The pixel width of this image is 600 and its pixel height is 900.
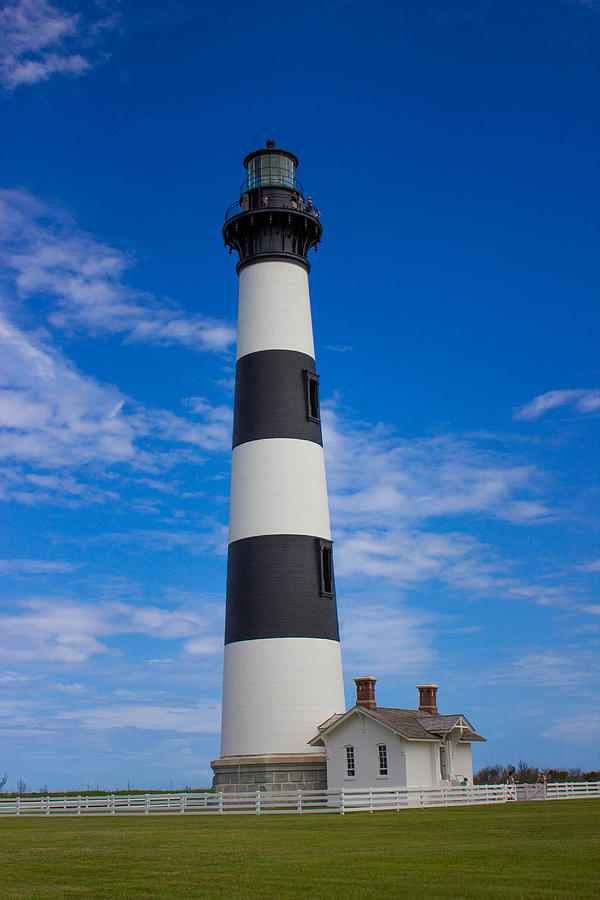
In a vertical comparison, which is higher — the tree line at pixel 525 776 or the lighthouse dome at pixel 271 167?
the lighthouse dome at pixel 271 167

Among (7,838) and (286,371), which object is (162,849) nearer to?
(7,838)

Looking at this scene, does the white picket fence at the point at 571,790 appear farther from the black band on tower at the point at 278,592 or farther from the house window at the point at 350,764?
the black band on tower at the point at 278,592

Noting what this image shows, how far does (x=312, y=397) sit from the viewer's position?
106 ft

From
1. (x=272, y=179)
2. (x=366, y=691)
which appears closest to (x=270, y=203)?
(x=272, y=179)

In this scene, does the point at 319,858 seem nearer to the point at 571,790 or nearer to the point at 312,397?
the point at 312,397

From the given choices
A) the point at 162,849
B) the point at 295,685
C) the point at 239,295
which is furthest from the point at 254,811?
the point at 239,295

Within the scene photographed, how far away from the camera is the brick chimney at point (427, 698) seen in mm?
33844

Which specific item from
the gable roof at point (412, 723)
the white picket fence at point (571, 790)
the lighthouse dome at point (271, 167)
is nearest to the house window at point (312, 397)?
the lighthouse dome at point (271, 167)

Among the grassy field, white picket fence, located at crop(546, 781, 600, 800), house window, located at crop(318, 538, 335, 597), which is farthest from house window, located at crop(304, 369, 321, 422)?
white picket fence, located at crop(546, 781, 600, 800)

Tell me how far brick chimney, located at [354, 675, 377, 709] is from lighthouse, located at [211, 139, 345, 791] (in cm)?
60

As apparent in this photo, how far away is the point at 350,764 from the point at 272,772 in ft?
8.70

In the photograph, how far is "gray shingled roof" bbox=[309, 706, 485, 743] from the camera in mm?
28719

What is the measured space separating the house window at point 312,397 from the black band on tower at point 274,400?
5 cm

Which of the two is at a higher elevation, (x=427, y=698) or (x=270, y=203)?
(x=270, y=203)
